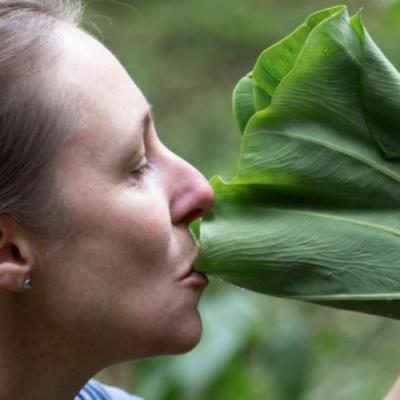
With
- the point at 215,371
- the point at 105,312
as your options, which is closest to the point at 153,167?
the point at 105,312

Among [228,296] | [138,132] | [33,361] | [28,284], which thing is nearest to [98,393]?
[33,361]

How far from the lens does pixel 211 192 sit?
183cm

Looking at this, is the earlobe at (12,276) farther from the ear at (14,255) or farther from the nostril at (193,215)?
the nostril at (193,215)

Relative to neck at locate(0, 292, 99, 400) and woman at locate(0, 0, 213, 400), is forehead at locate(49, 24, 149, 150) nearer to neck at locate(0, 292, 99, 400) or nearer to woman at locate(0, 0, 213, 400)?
woman at locate(0, 0, 213, 400)

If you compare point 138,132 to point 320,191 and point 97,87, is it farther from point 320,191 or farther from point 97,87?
point 320,191

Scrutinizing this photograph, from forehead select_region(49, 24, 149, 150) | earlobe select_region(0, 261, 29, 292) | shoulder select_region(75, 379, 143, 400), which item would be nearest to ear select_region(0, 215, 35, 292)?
earlobe select_region(0, 261, 29, 292)

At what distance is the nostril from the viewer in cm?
184

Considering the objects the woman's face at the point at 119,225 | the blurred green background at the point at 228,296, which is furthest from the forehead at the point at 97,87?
the blurred green background at the point at 228,296

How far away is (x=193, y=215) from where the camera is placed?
72.8 inches

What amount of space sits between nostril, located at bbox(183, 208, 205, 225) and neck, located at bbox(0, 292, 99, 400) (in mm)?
245

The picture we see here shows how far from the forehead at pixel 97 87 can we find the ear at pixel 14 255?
17 cm

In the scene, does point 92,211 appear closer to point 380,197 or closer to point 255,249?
point 255,249

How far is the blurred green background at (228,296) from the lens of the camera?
11.3 feet

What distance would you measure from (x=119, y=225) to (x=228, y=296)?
187cm
